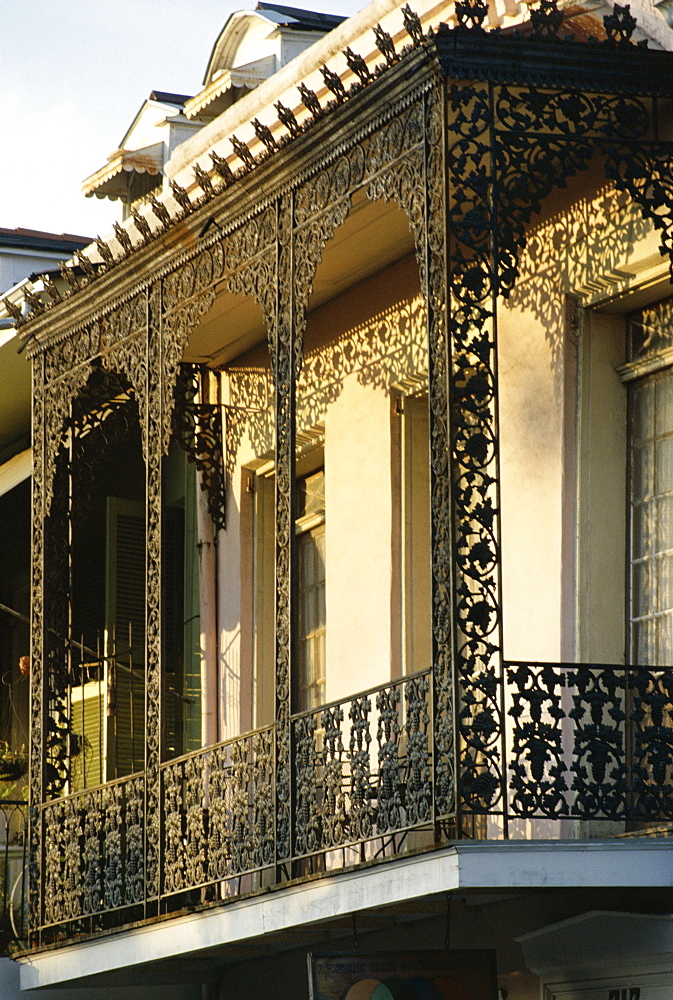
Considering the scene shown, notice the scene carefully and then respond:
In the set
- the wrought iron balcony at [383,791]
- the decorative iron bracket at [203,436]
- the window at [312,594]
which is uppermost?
the decorative iron bracket at [203,436]

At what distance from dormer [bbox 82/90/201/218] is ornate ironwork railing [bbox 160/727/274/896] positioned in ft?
20.2

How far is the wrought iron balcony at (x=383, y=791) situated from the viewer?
26.2ft

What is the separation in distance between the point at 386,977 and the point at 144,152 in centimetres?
856

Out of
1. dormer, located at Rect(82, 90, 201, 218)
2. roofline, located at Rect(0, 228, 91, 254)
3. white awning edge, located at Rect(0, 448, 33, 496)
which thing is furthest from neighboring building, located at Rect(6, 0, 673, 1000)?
roofline, located at Rect(0, 228, 91, 254)

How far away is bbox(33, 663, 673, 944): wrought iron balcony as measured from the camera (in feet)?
26.2

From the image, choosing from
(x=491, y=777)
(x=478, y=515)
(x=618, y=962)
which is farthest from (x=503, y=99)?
(x=618, y=962)

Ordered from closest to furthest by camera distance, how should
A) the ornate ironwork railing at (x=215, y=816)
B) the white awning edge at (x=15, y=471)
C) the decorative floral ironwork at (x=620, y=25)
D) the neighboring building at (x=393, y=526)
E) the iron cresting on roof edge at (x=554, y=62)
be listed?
the neighboring building at (x=393, y=526), the iron cresting on roof edge at (x=554, y=62), the decorative floral ironwork at (x=620, y=25), the ornate ironwork railing at (x=215, y=816), the white awning edge at (x=15, y=471)

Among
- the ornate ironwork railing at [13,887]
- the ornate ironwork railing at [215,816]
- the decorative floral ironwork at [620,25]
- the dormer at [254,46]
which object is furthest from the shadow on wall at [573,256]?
the ornate ironwork railing at [13,887]

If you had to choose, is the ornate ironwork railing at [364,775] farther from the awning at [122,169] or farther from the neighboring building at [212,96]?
the awning at [122,169]

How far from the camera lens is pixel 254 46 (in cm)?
1392

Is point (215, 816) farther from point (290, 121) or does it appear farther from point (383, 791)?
point (290, 121)

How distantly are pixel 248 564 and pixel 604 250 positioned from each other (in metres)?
4.23

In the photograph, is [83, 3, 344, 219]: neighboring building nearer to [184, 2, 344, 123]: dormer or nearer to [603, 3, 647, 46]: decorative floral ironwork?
[184, 2, 344, 123]: dormer

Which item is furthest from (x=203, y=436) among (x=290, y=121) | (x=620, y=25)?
(x=620, y=25)
